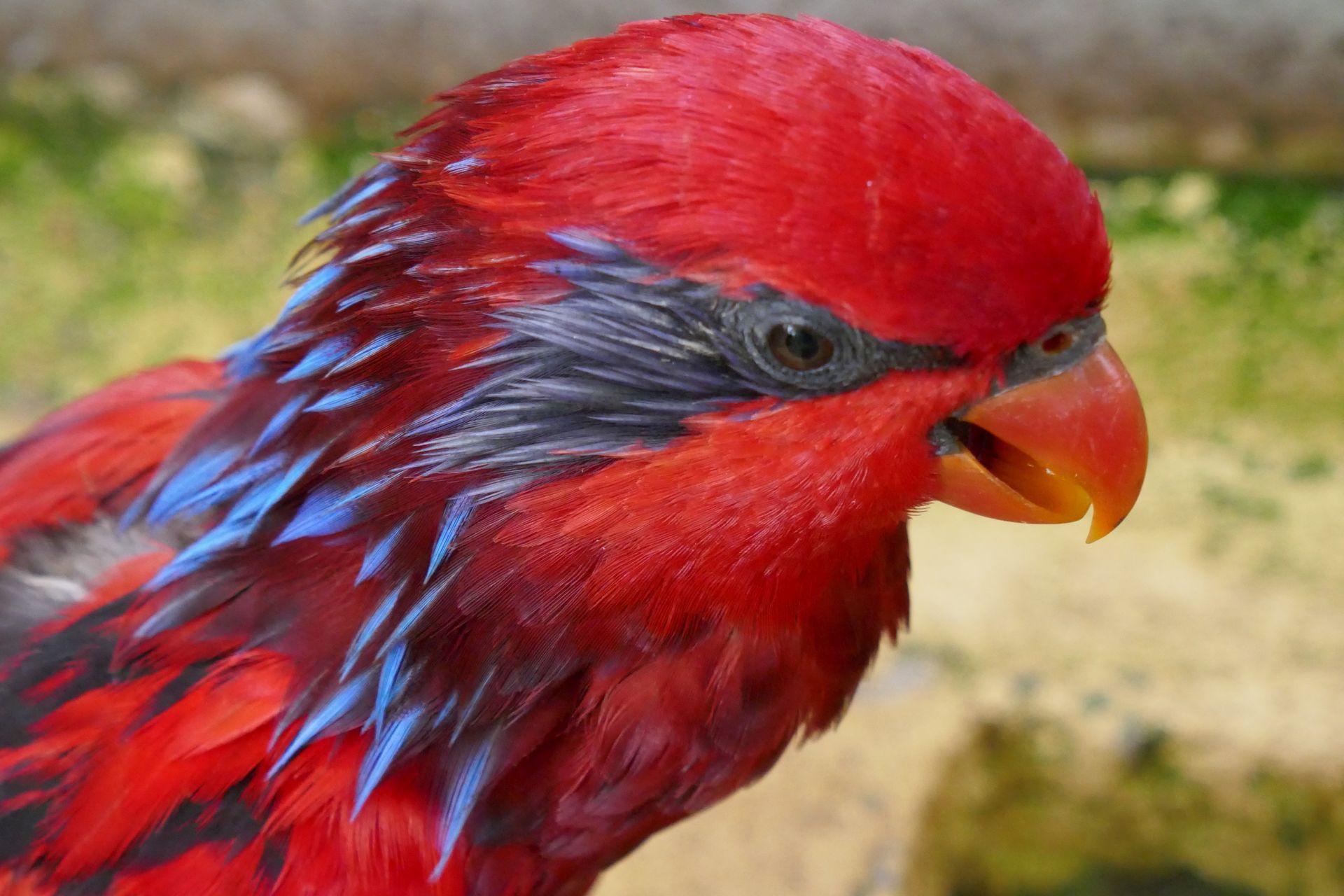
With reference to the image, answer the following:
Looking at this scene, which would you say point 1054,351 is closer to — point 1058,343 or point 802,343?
point 1058,343

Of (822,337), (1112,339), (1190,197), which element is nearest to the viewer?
(822,337)

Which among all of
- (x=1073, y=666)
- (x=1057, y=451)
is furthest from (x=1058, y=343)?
(x=1073, y=666)

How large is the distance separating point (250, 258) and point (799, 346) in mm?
4166

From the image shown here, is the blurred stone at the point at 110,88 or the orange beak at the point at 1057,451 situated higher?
the orange beak at the point at 1057,451

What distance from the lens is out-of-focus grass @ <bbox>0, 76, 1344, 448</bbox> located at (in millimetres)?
4125

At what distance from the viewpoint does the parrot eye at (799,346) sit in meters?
1.21

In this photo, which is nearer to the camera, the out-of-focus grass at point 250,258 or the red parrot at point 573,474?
the red parrot at point 573,474

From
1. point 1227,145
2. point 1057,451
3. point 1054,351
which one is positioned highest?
point 1054,351

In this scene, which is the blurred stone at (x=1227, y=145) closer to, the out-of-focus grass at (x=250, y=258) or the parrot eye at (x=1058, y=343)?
the out-of-focus grass at (x=250, y=258)

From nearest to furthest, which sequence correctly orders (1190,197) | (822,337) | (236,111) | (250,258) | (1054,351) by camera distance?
(822,337) < (1054,351) < (1190,197) < (250,258) < (236,111)

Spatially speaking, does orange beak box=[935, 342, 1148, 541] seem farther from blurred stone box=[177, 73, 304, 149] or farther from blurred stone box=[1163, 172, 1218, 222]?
blurred stone box=[177, 73, 304, 149]

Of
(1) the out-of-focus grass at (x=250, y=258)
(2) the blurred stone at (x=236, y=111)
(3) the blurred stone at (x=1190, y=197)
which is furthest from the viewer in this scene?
(2) the blurred stone at (x=236, y=111)

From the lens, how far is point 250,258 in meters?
4.86

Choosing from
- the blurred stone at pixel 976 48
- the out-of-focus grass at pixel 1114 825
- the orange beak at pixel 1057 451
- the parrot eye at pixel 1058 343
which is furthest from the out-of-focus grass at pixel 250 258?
the parrot eye at pixel 1058 343
